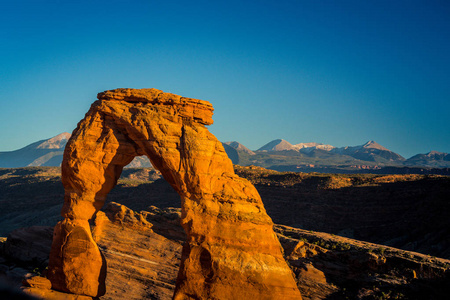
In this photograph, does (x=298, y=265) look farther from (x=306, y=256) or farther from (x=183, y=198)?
(x=183, y=198)

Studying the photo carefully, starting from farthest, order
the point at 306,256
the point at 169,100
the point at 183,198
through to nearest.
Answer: the point at 306,256 < the point at 169,100 < the point at 183,198

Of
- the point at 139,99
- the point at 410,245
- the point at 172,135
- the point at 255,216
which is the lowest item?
the point at 410,245

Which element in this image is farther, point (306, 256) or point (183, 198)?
point (306, 256)

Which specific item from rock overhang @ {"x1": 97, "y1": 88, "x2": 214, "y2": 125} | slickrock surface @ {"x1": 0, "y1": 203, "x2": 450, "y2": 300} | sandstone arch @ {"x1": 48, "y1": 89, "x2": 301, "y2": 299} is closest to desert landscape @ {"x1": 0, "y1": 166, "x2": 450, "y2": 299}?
slickrock surface @ {"x1": 0, "y1": 203, "x2": 450, "y2": 300}

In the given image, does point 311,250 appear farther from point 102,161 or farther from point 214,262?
point 102,161

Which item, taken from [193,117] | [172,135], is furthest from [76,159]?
[193,117]

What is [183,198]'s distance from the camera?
14789 millimetres

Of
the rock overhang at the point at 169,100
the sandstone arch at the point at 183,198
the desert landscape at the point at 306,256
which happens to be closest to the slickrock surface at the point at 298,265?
the desert landscape at the point at 306,256

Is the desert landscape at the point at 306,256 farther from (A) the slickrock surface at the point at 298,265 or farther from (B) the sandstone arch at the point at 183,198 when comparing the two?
(B) the sandstone arch at the point at 183,198

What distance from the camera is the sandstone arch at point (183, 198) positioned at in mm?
14336

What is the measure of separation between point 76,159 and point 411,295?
52.7 ft

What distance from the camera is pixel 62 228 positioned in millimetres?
16422

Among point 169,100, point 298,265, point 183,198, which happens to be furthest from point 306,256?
point 169,100

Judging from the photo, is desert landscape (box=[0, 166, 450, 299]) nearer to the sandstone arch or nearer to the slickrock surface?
the slickrock surface
